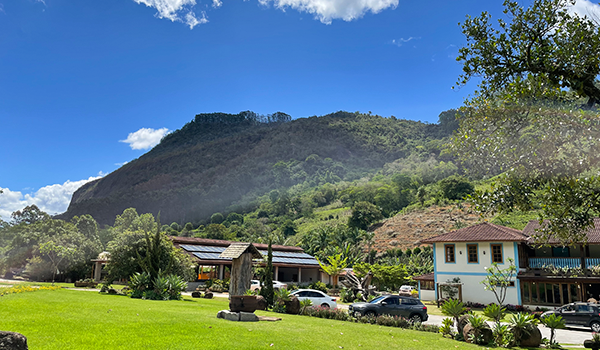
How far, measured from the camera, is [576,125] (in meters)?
8.98

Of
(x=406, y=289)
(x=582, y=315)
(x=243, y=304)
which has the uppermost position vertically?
(x=243, y=304)

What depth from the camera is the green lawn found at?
8.37 metres

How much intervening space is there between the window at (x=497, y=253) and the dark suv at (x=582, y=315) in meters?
9.11

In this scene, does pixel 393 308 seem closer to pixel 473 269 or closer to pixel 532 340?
pixel 532 340

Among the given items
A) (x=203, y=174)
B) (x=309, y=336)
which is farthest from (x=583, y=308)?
(x=203, y=174)

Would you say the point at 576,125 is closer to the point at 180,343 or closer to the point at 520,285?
the point at 180,343

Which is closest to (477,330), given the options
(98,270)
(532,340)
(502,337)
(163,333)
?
(502,337)

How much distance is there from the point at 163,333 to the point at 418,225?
6892cm

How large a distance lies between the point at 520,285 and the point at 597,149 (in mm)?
23410

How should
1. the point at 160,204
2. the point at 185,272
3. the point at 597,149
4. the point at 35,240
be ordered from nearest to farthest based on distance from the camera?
the point at 597,149 < the point at 185,272 < the point at 35,240 < the point at 160,204

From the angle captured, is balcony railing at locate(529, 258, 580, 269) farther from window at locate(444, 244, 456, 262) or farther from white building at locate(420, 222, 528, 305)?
window at locate(444, 244, 456, 262)

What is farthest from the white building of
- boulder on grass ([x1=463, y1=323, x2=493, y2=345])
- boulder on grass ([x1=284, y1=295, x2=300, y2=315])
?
boulder on grass ([x1=284, y1=295, x2=300, y2=315])

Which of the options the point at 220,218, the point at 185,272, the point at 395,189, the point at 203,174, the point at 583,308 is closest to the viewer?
the point at 583,308

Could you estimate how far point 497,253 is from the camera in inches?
1133
